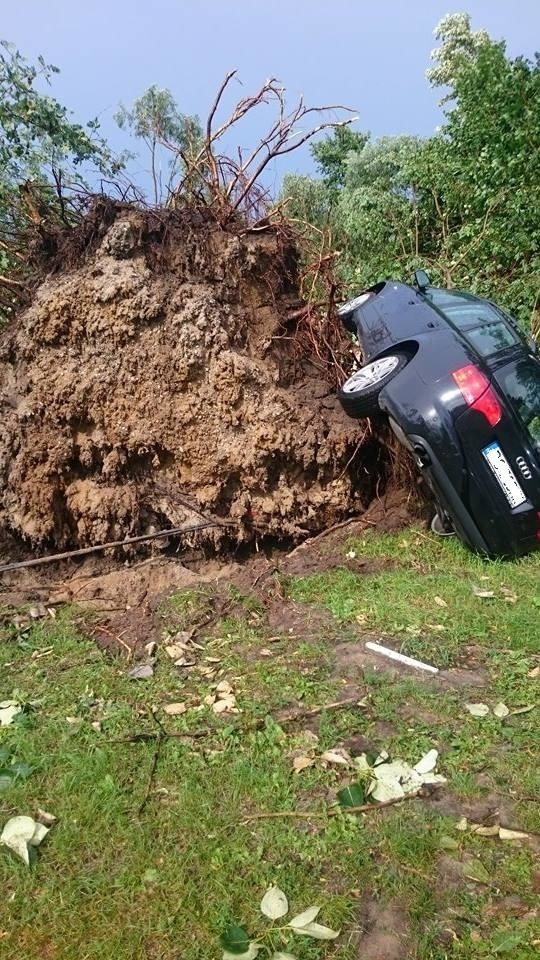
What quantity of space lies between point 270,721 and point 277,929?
3.45ft

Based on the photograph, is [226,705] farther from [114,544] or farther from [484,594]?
[484,594]

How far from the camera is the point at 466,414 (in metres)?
4.54

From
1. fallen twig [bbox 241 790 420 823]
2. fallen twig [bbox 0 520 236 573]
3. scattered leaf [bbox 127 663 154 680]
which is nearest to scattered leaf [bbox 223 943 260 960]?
→ fallen twig [bbox 241 790 420 823]

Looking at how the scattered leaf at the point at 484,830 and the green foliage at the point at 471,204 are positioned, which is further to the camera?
the green foliage at the point at 471,204

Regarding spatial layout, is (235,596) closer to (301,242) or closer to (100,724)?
(100,724)

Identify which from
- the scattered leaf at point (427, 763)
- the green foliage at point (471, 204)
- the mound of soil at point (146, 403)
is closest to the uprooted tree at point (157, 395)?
the mound of soil at point (146, 403)

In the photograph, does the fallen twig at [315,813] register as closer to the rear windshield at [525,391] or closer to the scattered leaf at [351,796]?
the scattered leaf at [351,796]

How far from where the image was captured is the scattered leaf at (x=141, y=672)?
3654 mm

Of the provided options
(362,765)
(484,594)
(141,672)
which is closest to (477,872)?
(362,765)

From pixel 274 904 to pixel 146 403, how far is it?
3.42 metres

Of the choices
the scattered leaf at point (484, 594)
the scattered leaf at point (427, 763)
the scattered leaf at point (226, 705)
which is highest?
the scattered leaf at point (226, 705)

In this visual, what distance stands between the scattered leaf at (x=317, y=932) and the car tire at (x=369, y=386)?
10.9 feet

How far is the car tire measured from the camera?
16.0ft

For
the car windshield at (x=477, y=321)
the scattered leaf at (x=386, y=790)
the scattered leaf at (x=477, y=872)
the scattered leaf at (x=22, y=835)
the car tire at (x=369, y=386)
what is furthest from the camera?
the car windshield at (x=477, y=321)
